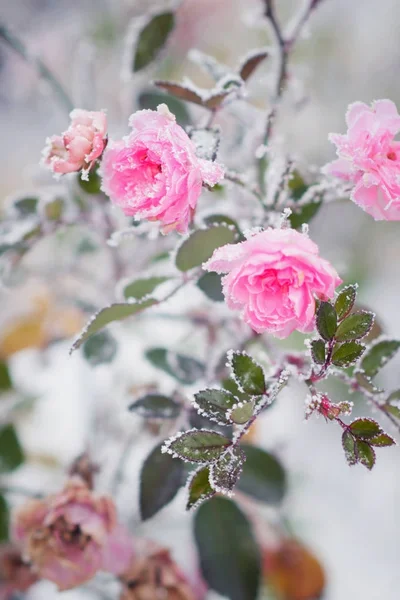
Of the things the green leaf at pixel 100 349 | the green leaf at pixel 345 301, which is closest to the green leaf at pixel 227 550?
the green leaf at pixel 100 349

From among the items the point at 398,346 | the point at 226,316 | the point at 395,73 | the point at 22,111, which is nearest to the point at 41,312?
the point at 226,316

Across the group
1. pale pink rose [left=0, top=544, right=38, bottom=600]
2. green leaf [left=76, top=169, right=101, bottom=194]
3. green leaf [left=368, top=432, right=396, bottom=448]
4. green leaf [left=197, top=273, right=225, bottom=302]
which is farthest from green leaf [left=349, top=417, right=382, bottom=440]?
pale pink rose [left=0, top=544, right=38, bottom=600]

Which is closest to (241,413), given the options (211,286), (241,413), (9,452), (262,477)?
(241,413)

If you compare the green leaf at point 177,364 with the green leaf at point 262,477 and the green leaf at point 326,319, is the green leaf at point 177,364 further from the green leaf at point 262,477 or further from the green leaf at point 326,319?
the green leaf at point 326,319

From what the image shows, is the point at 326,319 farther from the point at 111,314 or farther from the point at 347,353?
the point at 111,314

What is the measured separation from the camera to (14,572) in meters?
0.49

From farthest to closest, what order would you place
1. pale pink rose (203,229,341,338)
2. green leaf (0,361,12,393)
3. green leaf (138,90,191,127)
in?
1. green leaf (0,361,12,393)
2. green leaf (138,90,191,127)
3. pale pink rose (203,229,341,338)

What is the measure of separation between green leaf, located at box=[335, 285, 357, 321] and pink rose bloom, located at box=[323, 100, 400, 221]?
43mm

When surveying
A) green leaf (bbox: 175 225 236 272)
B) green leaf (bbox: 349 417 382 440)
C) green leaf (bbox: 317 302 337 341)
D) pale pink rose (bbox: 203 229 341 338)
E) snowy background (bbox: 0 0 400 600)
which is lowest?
snowy background (bbox: 0 0 400 600)

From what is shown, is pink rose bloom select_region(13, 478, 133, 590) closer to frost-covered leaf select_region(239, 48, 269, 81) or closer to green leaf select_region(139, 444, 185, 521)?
green leaf select_region(139, 444, 185, 521)

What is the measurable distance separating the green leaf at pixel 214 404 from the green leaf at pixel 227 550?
0.19 meters

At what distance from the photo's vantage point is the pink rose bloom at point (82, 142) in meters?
0.29

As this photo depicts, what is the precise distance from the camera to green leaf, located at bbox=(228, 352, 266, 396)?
0.30 meters

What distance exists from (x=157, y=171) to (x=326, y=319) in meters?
0.11
